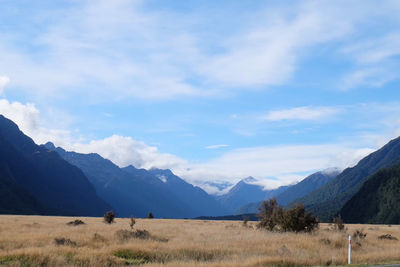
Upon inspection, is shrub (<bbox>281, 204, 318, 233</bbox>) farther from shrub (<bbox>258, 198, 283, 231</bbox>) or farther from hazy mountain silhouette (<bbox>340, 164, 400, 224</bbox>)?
hazy mountain silhouette (<bbox>340, 164, 400, 224</bbox>)

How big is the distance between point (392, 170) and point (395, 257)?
151 m

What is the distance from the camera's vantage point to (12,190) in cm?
15688

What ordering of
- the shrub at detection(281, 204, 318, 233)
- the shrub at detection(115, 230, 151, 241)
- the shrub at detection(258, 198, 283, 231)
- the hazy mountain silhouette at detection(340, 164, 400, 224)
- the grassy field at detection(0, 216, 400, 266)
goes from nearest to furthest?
the grassy field at detection(0, 216, 400, 266) → the shrub at detection(115, 230, 151, 241) → the shrub at detection(281, 204, 318, 233) → the shrub at detection(258, 198, 283, 231) → the hazy mountain silhouette at detection(340, 164, 400, 224)

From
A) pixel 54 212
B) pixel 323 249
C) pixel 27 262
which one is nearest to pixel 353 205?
pixel 54 212

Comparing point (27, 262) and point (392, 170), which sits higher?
point (392, 170)

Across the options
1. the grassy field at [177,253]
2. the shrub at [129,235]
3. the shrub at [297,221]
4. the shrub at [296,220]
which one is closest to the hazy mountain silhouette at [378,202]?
the shrub at [296,220]

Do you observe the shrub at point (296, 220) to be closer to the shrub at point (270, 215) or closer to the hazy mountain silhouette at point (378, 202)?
the shrub at point (270, 215)

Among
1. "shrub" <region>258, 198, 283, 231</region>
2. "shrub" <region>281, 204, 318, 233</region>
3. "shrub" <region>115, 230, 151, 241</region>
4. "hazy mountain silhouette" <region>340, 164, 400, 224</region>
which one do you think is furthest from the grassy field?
"hazy mountain silhouette" <region>340, 164, 400, 224</region>

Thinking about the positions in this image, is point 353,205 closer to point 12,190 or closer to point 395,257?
point 12,190

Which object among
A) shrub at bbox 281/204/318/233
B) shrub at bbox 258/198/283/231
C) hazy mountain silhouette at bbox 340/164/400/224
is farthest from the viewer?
hazy mountain silhouette at bbox 340/164/400/224

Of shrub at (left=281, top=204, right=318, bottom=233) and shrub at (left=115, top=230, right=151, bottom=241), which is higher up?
shrub at (left=281, top=204, right=318, bottom=233)

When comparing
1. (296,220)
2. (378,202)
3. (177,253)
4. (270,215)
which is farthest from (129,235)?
(378,202)

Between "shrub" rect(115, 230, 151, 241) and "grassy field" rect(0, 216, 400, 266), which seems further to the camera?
"shrub" rect(115, 230, 151, 241)

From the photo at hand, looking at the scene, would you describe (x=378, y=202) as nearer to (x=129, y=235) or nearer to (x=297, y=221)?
(x=297, y=221)
